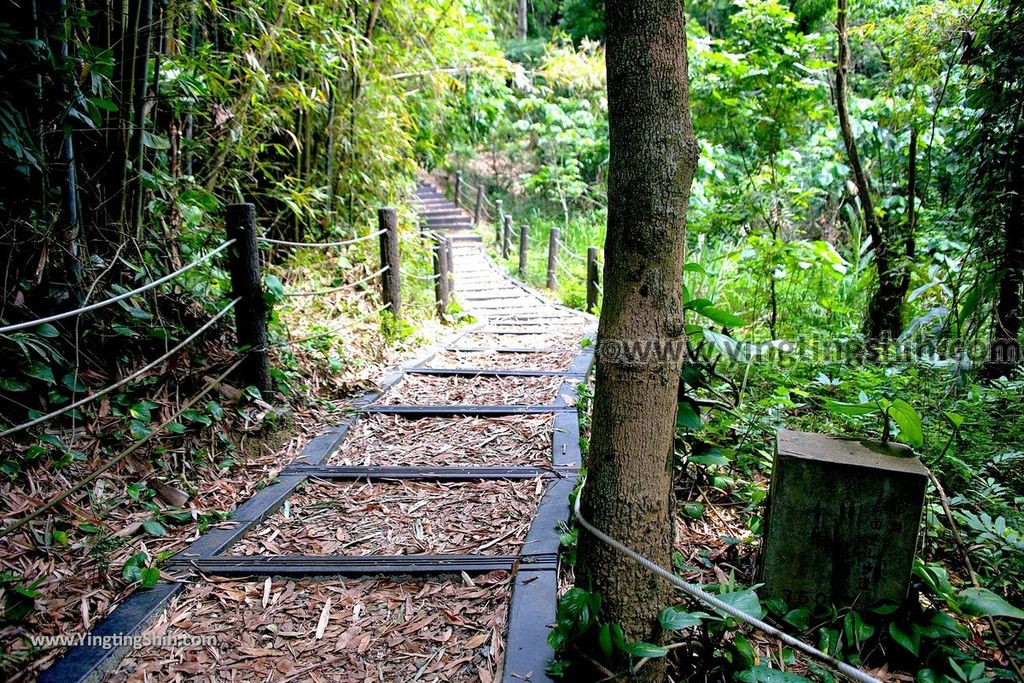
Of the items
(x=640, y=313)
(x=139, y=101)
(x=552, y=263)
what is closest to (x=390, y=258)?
(x=139, y=101)

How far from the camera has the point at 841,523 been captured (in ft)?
5.16

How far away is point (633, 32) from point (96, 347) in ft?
8.29

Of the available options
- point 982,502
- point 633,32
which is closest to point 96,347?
point 633,32

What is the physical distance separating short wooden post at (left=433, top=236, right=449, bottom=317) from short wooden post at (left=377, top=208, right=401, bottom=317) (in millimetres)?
1236

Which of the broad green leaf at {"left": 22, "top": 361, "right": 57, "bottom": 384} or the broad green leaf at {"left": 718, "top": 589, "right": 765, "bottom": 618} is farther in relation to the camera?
the broad green leaf at {"left": 22, "top": 361, "right": 57, "bottom": 384}

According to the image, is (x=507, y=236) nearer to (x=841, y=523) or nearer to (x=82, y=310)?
(x=82, y=310)

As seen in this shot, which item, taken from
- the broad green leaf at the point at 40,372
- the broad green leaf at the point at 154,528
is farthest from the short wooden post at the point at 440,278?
the broad green leaf at the point at 154,528

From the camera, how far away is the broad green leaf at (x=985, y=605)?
1390mm

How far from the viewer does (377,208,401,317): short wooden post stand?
191 inches

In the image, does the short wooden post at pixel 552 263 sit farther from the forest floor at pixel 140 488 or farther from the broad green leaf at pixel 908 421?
the broad green leaf at pixel 908 421

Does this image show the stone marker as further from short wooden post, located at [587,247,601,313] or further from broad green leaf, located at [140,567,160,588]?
short wooden post, located at [587,247,601,313]

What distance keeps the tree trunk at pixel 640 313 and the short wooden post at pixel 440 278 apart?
4.96 meters

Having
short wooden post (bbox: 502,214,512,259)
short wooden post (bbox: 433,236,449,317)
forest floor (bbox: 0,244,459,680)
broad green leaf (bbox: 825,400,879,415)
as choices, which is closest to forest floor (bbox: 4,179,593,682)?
forest floor (bbox: 0,244,459,680)

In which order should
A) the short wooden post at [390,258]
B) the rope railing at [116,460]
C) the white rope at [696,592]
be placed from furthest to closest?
the short wooden post at [390,258]
the rope railing at [116,460]
the white rope at [696,592]
